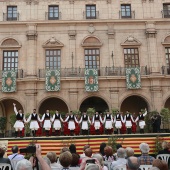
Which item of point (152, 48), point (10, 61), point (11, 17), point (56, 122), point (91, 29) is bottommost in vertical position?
point (56, 122)

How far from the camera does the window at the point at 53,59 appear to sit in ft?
84.8

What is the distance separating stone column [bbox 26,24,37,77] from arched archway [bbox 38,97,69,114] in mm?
3526

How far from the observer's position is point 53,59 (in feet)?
85.2

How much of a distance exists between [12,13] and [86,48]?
8.60 meters

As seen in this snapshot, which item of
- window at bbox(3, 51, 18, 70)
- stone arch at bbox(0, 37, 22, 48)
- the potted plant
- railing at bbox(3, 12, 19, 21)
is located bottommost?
the potted plant

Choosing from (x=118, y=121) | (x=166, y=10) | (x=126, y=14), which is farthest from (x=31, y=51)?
(x=166, y=10)

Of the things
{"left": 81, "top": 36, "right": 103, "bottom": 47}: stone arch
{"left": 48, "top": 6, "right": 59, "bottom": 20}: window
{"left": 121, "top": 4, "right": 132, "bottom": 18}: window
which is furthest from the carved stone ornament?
{"left": 48, "top": 6, "right": 59, "bottom": 20}: window

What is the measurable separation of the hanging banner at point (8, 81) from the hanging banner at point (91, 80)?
688 cm

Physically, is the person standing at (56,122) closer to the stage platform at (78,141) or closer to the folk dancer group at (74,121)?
the folk dancer group at (74,121)

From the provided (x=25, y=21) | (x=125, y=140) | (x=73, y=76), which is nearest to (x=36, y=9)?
(x=25, y=21)

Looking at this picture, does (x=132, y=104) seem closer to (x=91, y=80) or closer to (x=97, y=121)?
(x=91, y=80)

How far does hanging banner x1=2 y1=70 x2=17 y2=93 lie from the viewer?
24.2m

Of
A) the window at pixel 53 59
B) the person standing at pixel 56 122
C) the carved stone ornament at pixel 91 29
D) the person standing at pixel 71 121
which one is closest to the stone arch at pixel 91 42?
the carved stone ornament at pixel 91 29

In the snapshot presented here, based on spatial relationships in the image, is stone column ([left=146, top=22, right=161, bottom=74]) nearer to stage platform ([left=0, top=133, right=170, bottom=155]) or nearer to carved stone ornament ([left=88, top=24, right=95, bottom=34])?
carved stone ornament ([left=88, top=24, right=95, bottom=34])
